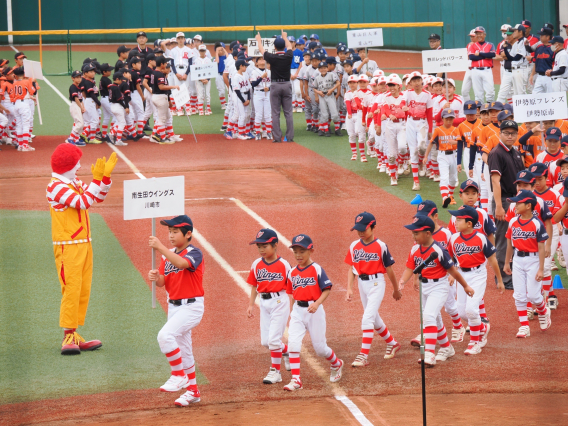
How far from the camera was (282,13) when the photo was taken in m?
38.3

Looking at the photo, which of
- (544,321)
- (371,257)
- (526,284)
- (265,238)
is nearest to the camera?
(265,238)

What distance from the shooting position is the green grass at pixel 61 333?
7621 mm

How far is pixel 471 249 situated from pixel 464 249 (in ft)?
0.24

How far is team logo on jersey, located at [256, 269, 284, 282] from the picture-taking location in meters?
7.48

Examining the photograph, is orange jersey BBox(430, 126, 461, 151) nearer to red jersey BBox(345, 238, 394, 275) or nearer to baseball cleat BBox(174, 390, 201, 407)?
red jersey BBox(345, 238, 394, 275)

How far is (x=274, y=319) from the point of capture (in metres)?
7.47

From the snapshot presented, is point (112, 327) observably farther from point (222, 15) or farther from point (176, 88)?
point (222, 15)

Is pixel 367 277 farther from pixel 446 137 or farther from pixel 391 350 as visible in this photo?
pixel 446 137

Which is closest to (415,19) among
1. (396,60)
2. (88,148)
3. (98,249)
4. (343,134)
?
(396,60)

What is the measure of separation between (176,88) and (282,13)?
741 inches

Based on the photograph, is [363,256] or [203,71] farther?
[203,71]

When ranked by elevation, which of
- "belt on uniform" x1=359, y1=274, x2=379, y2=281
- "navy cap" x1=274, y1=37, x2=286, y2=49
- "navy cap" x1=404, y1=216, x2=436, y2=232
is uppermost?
"navy cap" x1=274, y1=37, x2=286, y2=49

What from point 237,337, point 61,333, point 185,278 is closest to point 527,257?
point 237,337

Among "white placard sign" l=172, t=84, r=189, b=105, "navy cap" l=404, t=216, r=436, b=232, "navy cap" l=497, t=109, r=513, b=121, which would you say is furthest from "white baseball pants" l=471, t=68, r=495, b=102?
"navy cap" l=404, t=216, r=436, b=232
